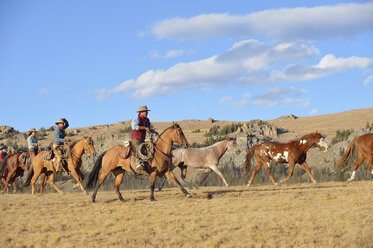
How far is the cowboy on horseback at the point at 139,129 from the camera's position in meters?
16.4

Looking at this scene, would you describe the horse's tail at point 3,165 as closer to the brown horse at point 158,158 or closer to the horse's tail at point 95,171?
the horse's tail at point 95,171

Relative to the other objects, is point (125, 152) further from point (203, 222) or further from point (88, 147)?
point (203, 222)

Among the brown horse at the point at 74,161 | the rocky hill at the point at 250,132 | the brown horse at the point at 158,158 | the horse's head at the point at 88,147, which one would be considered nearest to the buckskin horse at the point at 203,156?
the horse's head at the point at 88,147

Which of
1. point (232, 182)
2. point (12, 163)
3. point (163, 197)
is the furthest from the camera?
point (232, 182)

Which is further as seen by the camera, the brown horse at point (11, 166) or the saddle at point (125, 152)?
the brown horse at point (11, 166)

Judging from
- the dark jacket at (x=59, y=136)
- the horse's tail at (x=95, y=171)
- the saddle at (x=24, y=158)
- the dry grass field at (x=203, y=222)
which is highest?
the dark jacket at (x=59, y=136)

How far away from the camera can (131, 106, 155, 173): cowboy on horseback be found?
53.7 feet

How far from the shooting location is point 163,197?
1816 centimetres

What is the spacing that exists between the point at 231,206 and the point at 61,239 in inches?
213

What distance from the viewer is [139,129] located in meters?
16.7

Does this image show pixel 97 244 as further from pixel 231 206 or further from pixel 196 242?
pixel 231 206

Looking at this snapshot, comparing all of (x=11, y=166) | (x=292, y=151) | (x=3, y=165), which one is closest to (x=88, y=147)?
(x=11, y=166)

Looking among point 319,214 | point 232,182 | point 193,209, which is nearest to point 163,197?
point 193,209

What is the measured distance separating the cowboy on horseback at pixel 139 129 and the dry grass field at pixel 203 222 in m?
1.49
